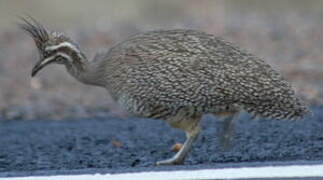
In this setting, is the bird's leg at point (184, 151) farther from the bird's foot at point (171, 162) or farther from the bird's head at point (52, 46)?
the bird's head at point (52, 46)

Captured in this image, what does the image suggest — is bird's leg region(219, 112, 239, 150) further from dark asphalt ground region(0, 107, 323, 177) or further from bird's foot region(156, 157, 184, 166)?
bird's foot region(156, 157, 184, 166)

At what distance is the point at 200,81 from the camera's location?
758 cm

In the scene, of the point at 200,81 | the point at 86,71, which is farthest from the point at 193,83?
the point at 86,71

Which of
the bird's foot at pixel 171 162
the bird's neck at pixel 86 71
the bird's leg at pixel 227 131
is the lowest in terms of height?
the bird's foot at pixel 171 162

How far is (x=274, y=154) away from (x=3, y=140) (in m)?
3.02

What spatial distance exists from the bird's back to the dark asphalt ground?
406 millimetres

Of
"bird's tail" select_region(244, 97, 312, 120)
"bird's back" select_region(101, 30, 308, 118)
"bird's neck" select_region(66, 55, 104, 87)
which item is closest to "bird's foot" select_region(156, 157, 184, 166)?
"bird's back" select_region(101, 30, 308, 118)

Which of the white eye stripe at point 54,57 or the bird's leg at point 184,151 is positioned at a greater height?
the white eye stripe at point 54,57

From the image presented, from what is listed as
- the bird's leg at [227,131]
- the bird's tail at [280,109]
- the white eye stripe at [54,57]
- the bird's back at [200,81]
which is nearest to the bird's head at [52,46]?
Result: the white eye stripe at [54,57]

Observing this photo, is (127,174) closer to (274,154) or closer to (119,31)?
(274,154)

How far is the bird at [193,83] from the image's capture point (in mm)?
7582

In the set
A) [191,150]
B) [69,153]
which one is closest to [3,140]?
[69,153]

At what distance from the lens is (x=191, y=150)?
27.5 feet

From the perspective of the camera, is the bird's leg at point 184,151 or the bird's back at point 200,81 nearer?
the bird's back at point 200,81
